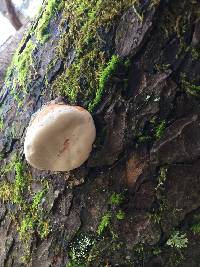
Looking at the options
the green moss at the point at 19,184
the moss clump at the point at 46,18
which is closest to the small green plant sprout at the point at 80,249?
the green moss at the point at 19,184

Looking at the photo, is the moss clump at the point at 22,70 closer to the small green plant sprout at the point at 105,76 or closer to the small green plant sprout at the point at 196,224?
the small green plant sprout at the point at 105,76

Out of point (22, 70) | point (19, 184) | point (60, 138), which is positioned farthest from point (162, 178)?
point (22, 70)

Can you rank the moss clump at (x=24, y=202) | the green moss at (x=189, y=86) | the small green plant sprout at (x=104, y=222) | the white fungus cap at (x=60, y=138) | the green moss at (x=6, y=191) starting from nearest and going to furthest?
the green moss at (x=189, y=86), the white fungus cap at (x=60, y=138), the small green plant sprout at (x=104, y=222), the moss clump at (x=24, y=202), the green moss at (x=6, y=191)

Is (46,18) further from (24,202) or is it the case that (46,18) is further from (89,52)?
(24,202)

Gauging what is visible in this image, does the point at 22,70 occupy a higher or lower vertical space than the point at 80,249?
higher

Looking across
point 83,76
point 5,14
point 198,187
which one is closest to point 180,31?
point 83,76

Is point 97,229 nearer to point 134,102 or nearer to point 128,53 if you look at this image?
point 134,102
